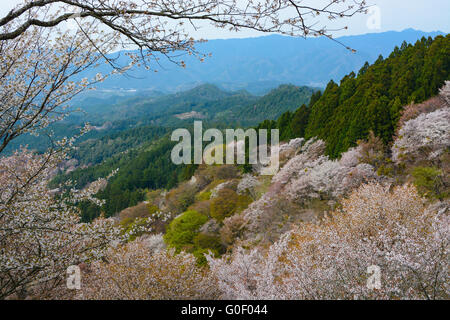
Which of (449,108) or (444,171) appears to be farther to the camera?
(449,108)

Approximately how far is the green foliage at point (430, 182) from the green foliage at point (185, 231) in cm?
1312

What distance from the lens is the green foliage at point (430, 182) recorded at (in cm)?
1300

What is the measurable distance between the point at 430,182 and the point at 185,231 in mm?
14459

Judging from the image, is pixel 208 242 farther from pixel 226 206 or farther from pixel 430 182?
pixel 430 182

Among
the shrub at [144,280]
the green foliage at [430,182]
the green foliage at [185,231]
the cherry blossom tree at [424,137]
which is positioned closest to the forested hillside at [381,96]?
the cherry blossom tree at [424,137]

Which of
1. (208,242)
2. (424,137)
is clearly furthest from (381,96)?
(208,242)

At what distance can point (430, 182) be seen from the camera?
13.2m

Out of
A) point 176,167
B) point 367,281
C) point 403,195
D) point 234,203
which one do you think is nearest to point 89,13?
point 367,281

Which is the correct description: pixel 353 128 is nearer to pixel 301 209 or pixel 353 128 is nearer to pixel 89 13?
pixel 301 209

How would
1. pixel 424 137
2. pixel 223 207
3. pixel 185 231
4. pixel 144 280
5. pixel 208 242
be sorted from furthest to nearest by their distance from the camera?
pixel 223 207, pixel 185 231, pixel 208 242, pixel 424 137, pixel 144 280

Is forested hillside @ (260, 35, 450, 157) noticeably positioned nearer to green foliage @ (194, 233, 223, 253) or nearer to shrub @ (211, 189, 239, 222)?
shrub @ (211, 189, 239, 222)

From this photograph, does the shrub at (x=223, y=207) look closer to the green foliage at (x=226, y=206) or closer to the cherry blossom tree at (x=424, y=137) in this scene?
the green foliage at (x=226, y=206)

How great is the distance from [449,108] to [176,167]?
6453cm

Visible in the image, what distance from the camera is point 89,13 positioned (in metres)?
3.20
